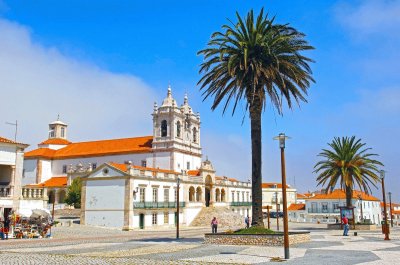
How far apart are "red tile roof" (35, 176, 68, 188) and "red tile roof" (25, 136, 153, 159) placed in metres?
4.13

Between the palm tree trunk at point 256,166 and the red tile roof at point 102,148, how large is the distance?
155ft

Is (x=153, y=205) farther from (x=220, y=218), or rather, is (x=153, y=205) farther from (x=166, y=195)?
(x=220, y=218)

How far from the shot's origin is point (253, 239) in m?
24.9

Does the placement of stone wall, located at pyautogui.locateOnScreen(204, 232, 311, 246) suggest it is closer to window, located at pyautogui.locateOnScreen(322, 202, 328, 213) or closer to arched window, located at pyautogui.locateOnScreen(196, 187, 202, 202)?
arched window, located at pyautogui.locateOnScreen(196, 187, 202, 202)

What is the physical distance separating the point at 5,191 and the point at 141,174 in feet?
60.8

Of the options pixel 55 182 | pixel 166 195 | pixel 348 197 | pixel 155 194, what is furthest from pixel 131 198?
pixel 55 182

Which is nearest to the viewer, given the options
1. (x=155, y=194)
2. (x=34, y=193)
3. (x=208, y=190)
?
(x=34, y=193)

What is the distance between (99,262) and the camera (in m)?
16.8

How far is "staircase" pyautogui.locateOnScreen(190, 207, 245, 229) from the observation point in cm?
6153

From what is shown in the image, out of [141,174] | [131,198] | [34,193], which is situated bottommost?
[131,198]

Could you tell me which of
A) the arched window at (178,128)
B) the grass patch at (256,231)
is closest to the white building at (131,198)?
the arched window at (178,128)

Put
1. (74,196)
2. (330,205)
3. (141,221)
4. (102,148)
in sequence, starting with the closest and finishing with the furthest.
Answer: (141,221)
(74,196)
(102,148)
(330,205)

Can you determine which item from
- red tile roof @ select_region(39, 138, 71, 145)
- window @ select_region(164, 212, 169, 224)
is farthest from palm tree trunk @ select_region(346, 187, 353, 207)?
red tile roof @ select_region(39, 138, 71, 145)

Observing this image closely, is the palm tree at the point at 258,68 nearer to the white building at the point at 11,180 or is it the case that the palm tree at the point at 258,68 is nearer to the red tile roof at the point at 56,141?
the white building at the point at 11,180
